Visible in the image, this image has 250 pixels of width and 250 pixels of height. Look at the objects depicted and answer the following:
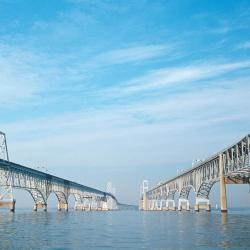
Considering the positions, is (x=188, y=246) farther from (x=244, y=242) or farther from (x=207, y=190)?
(x=207, y=190)

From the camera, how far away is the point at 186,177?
179 metres

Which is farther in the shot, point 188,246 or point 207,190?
point 207,190

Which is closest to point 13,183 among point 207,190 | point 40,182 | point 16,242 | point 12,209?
point 12,209

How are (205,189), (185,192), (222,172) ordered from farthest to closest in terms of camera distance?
(185,192), (205,189), (222,172)

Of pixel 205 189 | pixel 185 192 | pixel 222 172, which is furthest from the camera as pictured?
pixel 185 192

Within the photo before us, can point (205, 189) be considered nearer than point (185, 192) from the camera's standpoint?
Yes

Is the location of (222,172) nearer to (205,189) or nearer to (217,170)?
(217,170)

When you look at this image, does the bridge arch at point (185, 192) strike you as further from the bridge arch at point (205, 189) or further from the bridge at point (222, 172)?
the bridge arch at point (205, 189)

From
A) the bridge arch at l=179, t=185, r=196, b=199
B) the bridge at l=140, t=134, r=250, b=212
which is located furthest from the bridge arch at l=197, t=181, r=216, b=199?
the bridge arch at l=179, t=185, r=196, b=199

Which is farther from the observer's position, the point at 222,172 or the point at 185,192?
the point at 185,192

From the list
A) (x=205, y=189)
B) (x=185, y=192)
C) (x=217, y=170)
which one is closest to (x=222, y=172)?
(x=217, y=170)

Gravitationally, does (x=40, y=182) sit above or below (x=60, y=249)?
above

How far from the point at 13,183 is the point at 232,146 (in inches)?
2845

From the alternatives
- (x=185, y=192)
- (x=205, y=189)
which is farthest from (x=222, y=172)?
(x=185, y=192)
